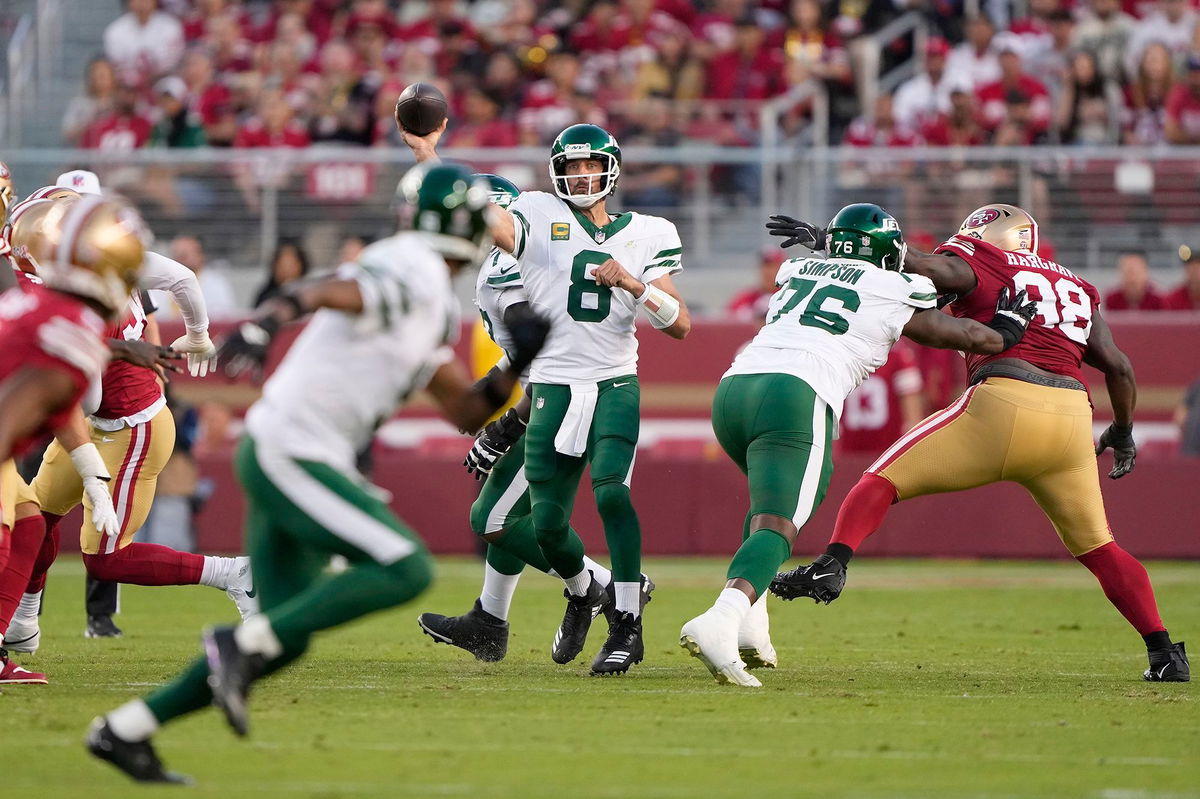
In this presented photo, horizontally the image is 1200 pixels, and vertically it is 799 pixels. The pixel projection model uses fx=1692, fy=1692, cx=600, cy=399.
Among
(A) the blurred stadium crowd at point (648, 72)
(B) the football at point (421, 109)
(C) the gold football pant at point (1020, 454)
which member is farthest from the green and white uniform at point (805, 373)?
(A) the blurred stadium crowd at point (648, 72)

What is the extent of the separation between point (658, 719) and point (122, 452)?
3093 mm

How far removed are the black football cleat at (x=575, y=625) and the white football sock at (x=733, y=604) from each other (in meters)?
1.25

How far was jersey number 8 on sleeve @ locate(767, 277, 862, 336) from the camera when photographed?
7.35m

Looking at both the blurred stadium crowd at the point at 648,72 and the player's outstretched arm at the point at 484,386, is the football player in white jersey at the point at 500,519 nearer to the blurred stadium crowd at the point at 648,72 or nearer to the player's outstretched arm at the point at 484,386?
the player's outstretched arm at the point at 484,386

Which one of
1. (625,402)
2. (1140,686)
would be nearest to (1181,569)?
(1140,686)

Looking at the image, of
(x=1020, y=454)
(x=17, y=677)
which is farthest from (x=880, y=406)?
(x=17, y=677)

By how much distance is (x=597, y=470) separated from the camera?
294 inches

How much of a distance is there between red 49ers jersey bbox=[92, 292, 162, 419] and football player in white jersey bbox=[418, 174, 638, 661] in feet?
5.06

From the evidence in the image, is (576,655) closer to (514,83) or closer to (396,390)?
(396,390)

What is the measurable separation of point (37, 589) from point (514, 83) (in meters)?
11.3

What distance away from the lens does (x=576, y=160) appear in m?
7.67

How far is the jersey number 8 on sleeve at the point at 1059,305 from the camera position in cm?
765

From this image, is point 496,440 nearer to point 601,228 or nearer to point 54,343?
point 601,228

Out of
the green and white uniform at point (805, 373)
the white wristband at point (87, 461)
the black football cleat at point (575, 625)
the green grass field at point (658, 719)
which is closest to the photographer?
the green grass field at point (658, 719)
